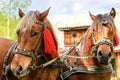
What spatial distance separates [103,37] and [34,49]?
1.53m

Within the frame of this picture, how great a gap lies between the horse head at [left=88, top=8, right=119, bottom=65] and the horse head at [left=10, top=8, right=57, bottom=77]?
113 cm

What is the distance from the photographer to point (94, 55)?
650cm

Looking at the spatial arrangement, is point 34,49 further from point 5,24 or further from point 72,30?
point 5,24

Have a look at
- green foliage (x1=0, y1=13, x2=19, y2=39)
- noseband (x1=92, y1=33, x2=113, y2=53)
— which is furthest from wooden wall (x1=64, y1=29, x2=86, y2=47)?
noseband (x1=92, y1=33, x2=113, y2=53)

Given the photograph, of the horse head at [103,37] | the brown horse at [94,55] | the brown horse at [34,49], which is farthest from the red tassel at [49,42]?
the horse head at [103,37]

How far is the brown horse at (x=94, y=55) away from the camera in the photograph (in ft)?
20.9

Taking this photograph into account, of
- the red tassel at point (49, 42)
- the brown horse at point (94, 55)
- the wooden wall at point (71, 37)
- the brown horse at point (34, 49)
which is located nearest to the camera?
the brown horse at point (34, 49)

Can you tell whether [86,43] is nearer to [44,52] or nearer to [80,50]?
[80,50]

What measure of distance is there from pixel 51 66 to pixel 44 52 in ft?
1.24

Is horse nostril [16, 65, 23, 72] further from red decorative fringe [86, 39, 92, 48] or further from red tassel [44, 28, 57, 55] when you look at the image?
red decorative fringe [86, 39, 92, 48]

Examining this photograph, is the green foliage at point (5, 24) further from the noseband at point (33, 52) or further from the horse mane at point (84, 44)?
the noseband at point (33, 52)

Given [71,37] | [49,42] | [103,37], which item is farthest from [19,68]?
[71,37]

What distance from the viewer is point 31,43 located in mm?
5480

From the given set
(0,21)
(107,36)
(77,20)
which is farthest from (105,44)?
(0,21)
